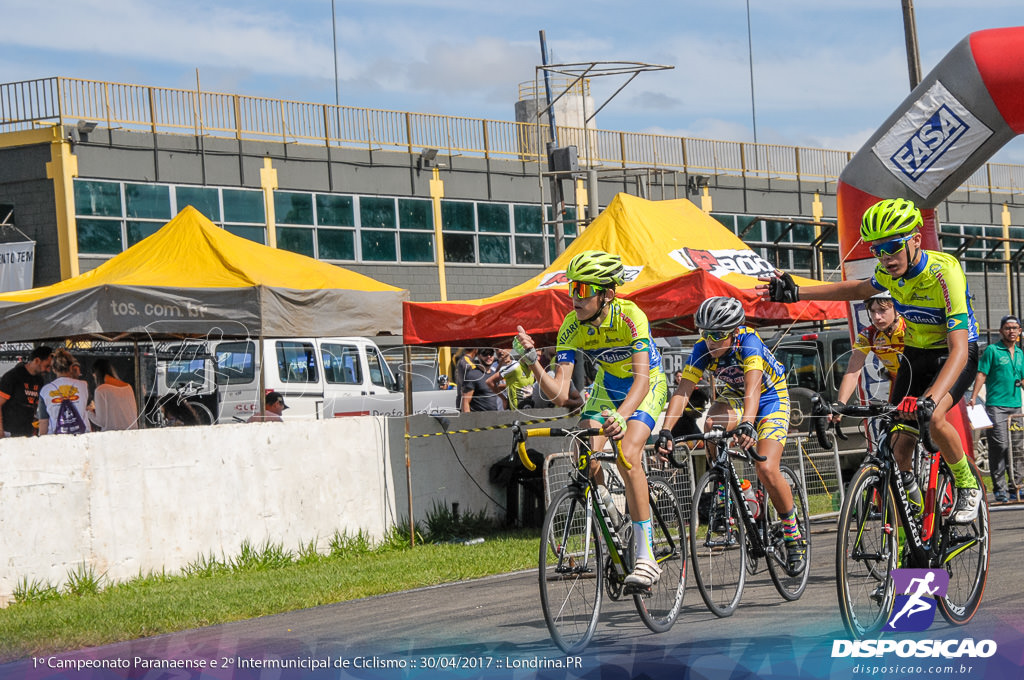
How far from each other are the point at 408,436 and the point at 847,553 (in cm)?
781

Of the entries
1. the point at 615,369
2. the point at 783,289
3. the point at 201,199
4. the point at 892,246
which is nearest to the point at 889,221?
the point at 892,246

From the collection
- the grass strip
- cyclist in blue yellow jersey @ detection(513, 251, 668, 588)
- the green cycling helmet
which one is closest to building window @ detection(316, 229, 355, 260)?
the grass strip

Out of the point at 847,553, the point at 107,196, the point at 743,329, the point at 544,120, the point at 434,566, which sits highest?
the point at 544,120

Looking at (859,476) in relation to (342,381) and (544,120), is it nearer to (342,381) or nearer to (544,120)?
(342,381)

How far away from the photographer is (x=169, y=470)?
36.0 feet

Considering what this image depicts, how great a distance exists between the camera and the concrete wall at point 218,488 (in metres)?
9.88

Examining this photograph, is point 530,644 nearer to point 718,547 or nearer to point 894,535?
point 718,547

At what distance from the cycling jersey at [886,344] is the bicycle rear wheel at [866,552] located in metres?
1.93

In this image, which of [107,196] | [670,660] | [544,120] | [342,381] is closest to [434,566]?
[670,660]

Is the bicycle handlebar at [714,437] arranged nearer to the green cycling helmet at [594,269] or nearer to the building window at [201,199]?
the green cycling helmet at [594,269]

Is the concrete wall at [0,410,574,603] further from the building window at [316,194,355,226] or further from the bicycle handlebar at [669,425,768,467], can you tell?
the building window at [316,194,355,226]

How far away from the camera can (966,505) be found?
6691mm

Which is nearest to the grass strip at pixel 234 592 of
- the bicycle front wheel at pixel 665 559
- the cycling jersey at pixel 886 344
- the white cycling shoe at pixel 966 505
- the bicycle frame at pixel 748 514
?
the bicycle front wheel at pixel 665 559

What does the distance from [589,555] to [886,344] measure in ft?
9.79
